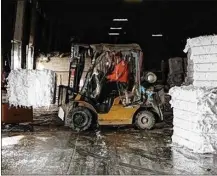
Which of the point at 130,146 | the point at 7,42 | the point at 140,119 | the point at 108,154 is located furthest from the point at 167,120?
the point at 7,42

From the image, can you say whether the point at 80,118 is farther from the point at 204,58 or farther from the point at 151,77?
the point at 204,58

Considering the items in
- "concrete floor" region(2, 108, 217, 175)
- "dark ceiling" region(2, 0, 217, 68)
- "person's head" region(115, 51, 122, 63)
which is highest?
"dark ceiling" region(2, 0, 217, 68)

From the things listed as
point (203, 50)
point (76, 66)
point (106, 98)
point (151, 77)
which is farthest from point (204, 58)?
point (76, 66)

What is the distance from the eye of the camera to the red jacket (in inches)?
419

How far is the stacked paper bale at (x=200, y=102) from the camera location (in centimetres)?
778

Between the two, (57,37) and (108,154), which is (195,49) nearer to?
(108,154)

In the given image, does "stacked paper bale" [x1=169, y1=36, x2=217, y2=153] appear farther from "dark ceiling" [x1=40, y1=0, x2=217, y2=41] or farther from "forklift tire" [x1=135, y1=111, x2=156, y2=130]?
"dark ceiling" [x1=40, y1=0, x2=217, y2=41]

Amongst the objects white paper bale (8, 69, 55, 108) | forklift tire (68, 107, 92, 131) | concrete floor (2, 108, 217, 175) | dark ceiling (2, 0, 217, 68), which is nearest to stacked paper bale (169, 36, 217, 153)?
concrete floor (2, 108, 217, 175)

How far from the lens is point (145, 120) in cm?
1088

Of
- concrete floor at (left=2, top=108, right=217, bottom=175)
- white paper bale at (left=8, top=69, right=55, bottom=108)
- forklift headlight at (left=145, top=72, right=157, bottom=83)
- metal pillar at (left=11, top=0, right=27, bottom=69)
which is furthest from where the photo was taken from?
metal pillar at (left=11, top=0, right=27, bottom=69)

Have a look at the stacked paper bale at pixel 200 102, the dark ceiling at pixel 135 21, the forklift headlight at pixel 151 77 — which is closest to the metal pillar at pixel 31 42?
the dark ceiling at pixel 135 21

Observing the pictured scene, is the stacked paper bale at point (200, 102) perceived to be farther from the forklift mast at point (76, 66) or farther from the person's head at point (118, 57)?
the forklift mast at point (76, 66)

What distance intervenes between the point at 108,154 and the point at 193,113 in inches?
68.5

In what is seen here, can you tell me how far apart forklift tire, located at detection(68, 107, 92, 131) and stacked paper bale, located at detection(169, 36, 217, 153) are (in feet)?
8.61
